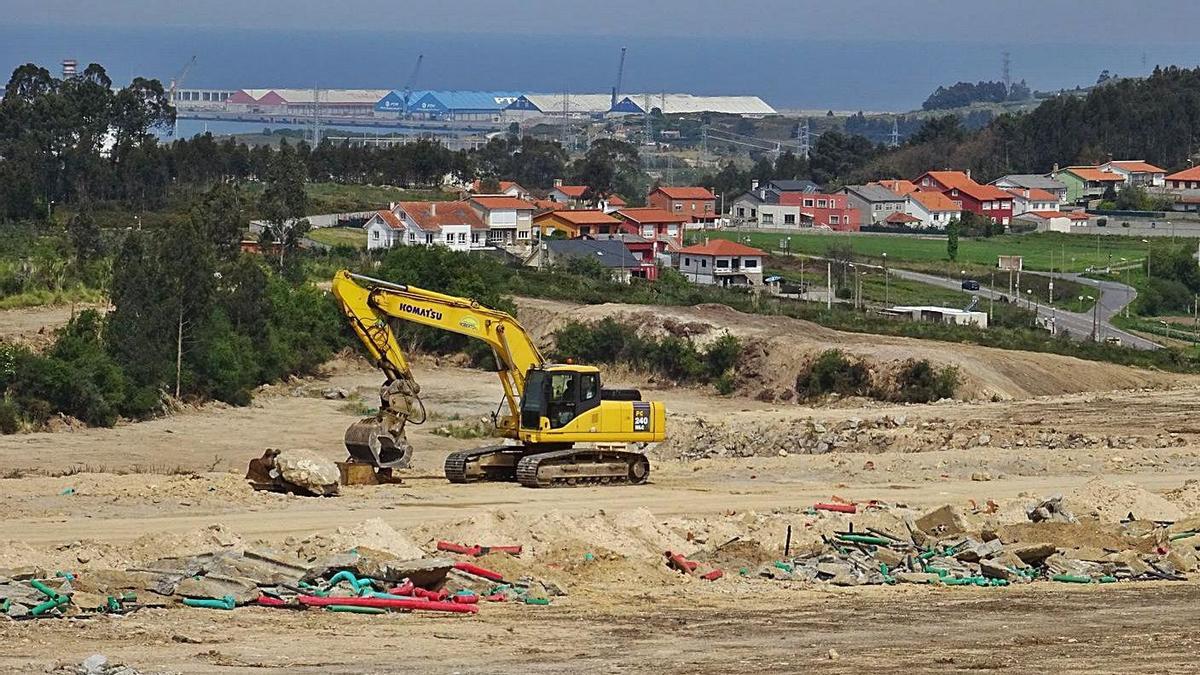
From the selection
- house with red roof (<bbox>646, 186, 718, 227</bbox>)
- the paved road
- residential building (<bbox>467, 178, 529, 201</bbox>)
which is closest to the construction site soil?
the paved road

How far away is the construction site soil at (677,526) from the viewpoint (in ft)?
49.9

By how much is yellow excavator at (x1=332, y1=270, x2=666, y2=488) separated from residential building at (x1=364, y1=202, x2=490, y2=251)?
44.6 metres

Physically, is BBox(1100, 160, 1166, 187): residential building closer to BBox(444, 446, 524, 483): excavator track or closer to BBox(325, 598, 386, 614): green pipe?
BBox(444, 446, 524, 483): excavator track

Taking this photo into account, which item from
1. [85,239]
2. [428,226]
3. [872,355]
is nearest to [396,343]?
[872,355]

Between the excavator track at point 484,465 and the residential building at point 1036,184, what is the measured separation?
8721 centimetres

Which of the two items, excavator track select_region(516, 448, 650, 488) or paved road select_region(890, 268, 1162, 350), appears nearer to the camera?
excavator track select_region(516, 448, 650, 488)

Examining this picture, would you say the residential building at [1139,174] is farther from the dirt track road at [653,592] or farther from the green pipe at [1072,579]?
the green pipe at [1072,579]

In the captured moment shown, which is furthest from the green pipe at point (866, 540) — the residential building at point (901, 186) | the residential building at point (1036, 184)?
the residential building at point (1036, 184)

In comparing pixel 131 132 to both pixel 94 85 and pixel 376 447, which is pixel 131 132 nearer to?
pixel 94 85

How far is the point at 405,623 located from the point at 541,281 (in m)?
47.6

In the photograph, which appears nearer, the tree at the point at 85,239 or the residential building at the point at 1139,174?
the tree at the point at 85,239

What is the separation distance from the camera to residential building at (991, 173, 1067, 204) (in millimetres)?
111438

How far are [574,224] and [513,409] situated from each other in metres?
58.8

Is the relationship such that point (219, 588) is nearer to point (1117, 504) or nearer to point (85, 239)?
point (1117, 504)
